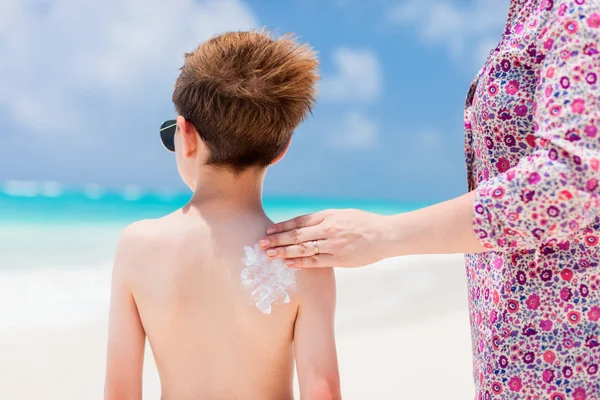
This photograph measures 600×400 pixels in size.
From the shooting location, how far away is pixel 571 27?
1340 millimetres

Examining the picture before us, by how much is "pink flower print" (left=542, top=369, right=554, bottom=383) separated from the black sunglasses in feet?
3.90

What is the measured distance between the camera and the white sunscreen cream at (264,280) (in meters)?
1.71

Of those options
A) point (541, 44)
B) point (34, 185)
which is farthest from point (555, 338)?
point (34, 185)

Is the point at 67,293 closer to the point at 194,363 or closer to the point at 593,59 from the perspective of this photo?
the point at 194,363

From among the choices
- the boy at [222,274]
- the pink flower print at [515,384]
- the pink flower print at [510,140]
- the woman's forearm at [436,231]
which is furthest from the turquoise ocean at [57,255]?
the pink flower print at [510,140]

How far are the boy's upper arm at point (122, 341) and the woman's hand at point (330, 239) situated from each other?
418 millimetres

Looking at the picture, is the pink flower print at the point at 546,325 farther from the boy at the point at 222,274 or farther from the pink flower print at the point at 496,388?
the boy at the point at 222,274

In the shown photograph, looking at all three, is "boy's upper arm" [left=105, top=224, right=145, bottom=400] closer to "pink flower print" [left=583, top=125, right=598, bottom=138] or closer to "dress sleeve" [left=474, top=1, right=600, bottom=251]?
"dress sleeve" [left=474, top=1, right=600, bottom=251]

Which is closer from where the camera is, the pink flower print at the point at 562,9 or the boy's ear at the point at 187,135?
the pink flower print at the point at 562,9

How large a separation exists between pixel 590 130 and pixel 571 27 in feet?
0.76

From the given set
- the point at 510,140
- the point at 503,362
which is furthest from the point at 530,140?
the point at 503,362

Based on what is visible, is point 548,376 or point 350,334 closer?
point 548,376

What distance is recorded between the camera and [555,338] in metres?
1.49

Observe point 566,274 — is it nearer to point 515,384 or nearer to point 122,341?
point 515,384
